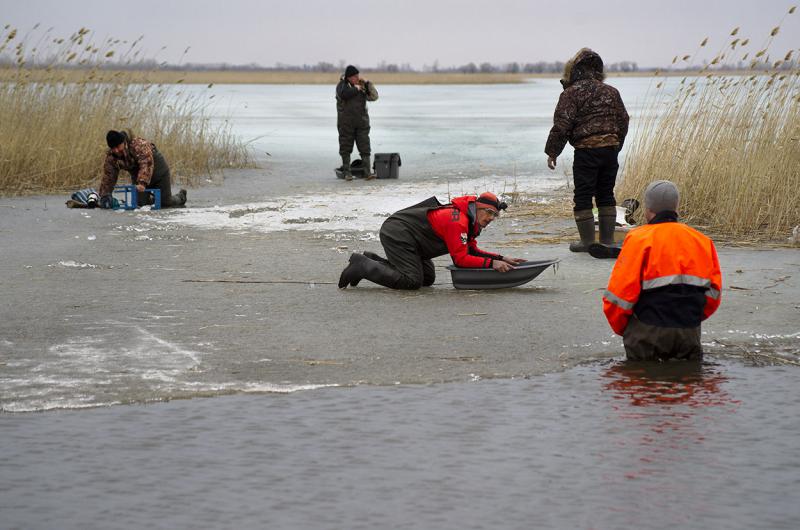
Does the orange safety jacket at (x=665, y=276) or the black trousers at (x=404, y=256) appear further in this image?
the black trousers at (x=404, y=256)

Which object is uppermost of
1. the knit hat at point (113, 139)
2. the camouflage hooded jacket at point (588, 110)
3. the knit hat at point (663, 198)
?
the camouflage hooded jacket at point (588, 110)

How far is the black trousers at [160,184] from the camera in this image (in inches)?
623

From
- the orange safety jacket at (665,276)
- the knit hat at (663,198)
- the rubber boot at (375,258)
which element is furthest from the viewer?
the rubber boot at (375,258)

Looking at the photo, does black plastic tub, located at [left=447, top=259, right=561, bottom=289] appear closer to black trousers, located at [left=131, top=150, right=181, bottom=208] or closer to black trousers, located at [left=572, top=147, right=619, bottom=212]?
black trousers, located at [left=572, top=147, right=619, bottom=212]

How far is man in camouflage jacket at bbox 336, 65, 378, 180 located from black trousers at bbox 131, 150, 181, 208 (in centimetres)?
475

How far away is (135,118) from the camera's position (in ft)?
65.7

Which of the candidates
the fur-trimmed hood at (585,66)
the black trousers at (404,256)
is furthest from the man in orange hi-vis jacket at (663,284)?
the fur-trimmed hood at (585,66)

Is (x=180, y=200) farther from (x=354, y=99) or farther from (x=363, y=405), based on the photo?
(x=363, y=405)

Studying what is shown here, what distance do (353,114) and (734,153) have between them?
28.8ft

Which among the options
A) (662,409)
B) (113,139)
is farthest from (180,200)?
(662,409)

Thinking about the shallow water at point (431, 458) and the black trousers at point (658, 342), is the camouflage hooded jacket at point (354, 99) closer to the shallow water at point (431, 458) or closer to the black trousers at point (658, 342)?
the black trousers at point (658, 342)

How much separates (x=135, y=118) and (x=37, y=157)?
6.90 ft

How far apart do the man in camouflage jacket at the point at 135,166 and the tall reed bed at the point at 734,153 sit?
20.8 ft

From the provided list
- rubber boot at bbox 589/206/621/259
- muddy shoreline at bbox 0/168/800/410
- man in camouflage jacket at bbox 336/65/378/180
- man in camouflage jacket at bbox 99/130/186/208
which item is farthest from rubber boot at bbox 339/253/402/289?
man in camouflage jacket at bbox 336/65/378/180
